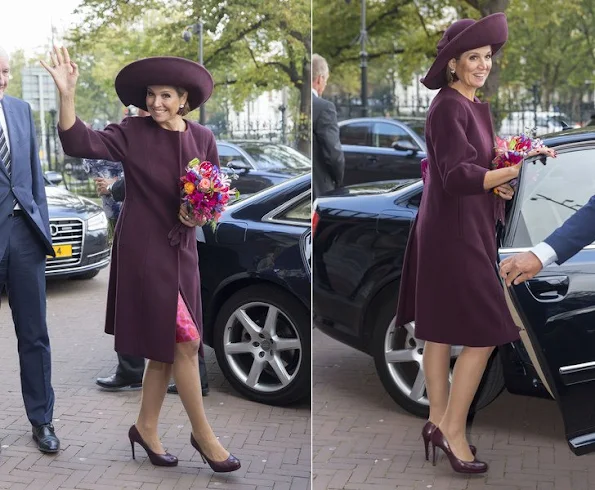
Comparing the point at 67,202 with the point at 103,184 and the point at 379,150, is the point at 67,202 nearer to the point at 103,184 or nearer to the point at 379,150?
the point at 103,184

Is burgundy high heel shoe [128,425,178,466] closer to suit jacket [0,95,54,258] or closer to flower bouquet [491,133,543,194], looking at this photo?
suit jacket [0,95,54,258]

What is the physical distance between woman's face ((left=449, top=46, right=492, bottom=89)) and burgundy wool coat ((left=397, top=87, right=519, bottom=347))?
60 millimetres

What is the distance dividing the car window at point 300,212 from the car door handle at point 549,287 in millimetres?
929

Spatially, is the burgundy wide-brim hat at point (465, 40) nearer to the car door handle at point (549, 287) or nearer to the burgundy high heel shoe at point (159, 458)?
the car door handle at point (549, 287)

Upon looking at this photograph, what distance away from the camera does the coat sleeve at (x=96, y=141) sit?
2.96 m

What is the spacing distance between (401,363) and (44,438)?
1.39 meters

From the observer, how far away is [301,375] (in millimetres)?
3529

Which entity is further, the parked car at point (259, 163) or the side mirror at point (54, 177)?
the parked car at point (259, 163)

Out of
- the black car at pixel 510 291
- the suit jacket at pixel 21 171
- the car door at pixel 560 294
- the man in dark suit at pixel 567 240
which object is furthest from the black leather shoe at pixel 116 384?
the man in dark suit at pixel 567 240

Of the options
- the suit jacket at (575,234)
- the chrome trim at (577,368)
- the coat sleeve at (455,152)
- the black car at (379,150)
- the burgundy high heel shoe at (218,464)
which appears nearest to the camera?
the suit jacket at (575,234)

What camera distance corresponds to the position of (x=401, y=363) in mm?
3365

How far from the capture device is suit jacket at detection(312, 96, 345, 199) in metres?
3.53

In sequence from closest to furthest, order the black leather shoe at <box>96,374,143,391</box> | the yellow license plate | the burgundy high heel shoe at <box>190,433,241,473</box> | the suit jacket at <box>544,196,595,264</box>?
the suit jacket at <box>544,196,595,264</box> → the yellow license plate → the black leather shoe at <box>96,374,143,391</box> → the burgundy high heel shoe at <box>190,433,241,473</box>

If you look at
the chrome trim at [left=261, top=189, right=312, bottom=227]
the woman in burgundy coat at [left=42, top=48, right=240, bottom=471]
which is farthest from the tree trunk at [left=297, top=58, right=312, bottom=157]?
the woman in burgundy coat at [left=42, top=48, right=240, bottom=471]
